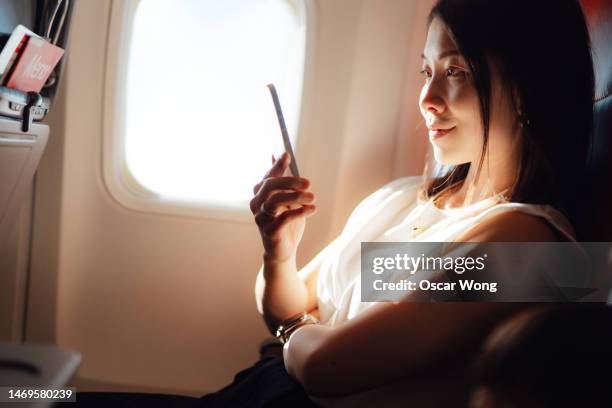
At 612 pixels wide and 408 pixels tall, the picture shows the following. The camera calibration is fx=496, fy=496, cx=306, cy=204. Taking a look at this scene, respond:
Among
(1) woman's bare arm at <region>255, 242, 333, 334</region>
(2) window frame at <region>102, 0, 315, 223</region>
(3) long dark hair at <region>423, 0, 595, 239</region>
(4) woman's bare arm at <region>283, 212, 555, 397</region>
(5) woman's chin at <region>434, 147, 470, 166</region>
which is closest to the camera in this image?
(4) woman's bare arm at <region>283, 212, 555, 397</region>

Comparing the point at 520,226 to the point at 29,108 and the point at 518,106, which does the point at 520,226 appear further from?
the point at 29,108

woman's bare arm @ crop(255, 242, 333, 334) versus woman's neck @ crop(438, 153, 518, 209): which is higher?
woman's neck @ crop(438, 153, 518, 209)

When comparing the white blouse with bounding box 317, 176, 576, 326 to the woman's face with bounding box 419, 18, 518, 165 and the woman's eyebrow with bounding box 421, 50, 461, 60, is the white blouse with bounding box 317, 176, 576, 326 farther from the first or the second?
the woman's eyebrow with bounding box 421, 50, 461, 60

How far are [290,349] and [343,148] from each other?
2.08 ft

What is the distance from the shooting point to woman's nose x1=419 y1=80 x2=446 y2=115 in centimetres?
81

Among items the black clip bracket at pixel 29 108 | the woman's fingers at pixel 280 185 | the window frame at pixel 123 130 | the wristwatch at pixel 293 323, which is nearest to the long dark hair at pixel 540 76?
the woman's fingers at pixel 280 185

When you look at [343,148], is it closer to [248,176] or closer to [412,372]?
[248,176]

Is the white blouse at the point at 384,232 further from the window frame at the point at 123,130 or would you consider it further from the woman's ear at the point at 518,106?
the window frame at the point at 123,130

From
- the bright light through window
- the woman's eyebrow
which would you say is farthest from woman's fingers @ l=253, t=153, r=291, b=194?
the bright light through window

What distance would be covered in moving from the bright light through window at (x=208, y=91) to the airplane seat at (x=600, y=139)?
64 cm

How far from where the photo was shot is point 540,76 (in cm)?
73

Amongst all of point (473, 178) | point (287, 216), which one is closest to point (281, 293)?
point (287, 216)

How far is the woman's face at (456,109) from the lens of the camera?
2.53ft

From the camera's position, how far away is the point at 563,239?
0.66 metres
